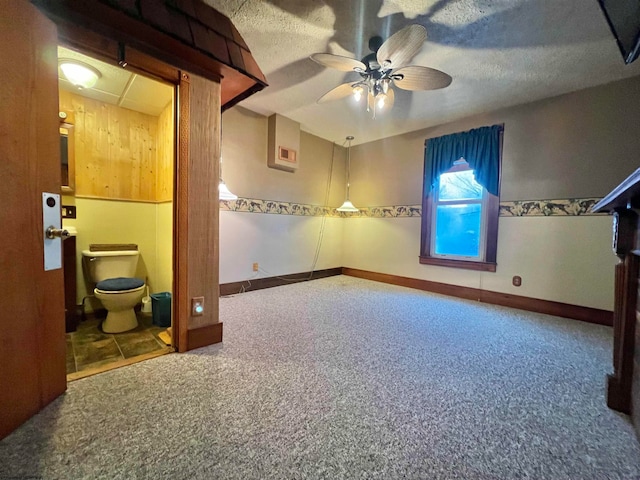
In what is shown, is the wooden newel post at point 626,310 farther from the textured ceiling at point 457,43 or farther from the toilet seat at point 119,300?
the toilet seat at point 119,300

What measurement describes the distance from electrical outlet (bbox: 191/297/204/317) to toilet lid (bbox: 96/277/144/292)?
699mm

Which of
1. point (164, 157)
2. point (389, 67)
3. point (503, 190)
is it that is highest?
point (389, 67)

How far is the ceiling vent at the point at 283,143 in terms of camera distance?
340 centimetres

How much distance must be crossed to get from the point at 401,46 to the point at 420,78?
13.9 inches

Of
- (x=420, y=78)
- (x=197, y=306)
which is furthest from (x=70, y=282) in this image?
(x=420, y=78)

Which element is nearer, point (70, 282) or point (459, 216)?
point (70, 282)

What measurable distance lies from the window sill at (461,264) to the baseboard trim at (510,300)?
0.85 ft

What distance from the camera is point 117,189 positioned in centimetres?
248

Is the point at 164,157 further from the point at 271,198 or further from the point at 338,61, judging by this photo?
the point at 338,61

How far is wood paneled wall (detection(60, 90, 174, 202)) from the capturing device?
2.29m

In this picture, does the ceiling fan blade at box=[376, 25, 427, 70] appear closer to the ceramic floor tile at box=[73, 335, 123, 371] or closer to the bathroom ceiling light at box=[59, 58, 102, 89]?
the bathroom ceiling light at box=[59, 58, 102, 89]

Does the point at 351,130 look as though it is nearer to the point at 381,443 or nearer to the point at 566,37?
the point at 566,37

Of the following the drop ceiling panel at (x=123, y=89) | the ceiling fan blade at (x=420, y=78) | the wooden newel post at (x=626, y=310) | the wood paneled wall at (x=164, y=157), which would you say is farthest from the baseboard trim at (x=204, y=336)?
the ceiling fan blade at (x=420, y=78)

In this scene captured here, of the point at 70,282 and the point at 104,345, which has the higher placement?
the point at 70,282
